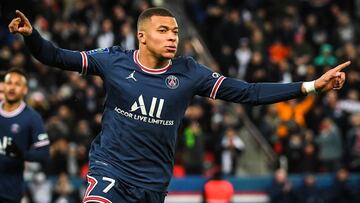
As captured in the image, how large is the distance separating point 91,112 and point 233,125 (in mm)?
3309

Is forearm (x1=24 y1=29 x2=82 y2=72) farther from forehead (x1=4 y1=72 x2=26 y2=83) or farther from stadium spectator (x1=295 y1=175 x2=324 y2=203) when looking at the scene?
stadium spectator (x1=295 y1=175 x2=324 y2=203)

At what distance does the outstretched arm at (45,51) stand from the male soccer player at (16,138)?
7.42 feet

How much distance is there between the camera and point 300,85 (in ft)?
23.8

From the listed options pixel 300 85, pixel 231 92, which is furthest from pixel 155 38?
pixel 300 85

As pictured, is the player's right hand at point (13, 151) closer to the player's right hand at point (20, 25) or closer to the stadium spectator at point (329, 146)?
the player's right hand at point (20, 25)

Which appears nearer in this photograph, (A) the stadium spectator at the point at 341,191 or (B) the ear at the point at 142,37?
(B) the ear at the point at 142,37

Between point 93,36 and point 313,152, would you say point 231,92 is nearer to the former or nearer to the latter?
point 313,152

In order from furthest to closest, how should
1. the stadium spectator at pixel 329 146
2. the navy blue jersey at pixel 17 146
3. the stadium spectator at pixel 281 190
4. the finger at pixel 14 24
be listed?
the stadium spectator at pixel 329 146 → the stadium spectator at pixel 281 190 → the navy blue jersey at pixel 17 146 → the finger at pixel 14 24

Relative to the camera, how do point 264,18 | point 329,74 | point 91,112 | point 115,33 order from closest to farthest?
point 329,74 < point 91,112 < point 115,33 < point 264,18

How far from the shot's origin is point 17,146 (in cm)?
950

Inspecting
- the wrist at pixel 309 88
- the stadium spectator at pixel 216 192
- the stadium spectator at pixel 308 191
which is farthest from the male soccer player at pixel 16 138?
the stadium spectator at pixel 308 191

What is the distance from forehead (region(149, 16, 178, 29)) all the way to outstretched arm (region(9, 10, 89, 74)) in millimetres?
668

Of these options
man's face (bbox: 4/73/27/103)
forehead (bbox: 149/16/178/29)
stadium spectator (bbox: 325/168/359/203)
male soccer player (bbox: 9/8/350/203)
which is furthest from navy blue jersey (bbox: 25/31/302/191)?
stadium spectator (bbox: 325/168/359/203)

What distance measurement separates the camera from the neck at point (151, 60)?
296 inches
